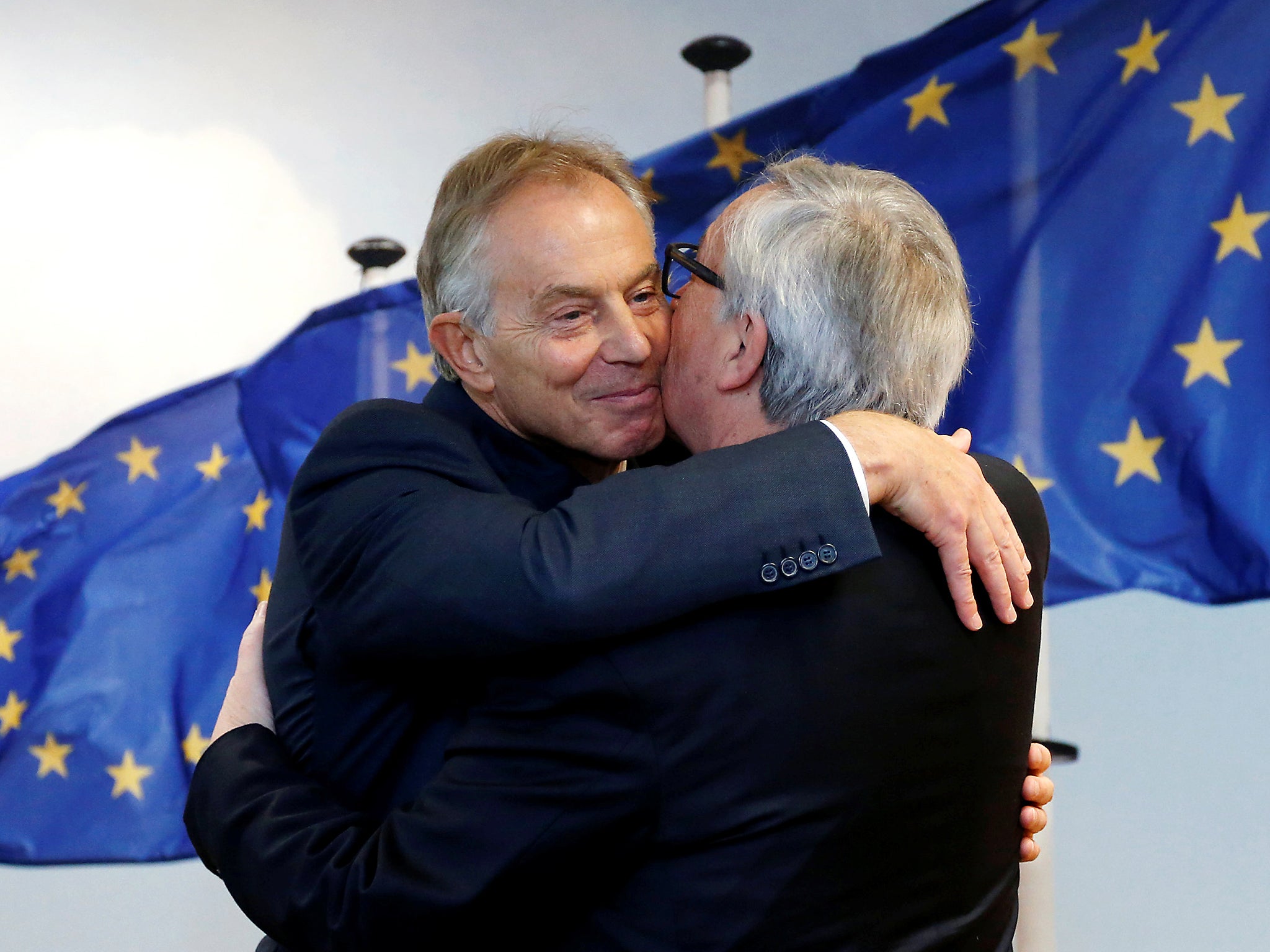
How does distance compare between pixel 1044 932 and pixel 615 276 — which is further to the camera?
pixel 1044 932

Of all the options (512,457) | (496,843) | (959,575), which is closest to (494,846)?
(496,843)

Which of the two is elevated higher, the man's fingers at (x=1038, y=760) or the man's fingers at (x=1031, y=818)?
the man's fingers at (x=1038, y=760)

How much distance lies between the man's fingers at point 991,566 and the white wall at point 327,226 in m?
1.80

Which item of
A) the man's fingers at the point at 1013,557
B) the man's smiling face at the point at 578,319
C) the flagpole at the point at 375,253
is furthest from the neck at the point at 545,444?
the flagpole at the point at 375,253

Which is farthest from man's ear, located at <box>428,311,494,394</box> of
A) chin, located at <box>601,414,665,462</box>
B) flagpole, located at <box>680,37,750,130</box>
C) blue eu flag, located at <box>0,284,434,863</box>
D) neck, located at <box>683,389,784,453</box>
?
flagpole, located at <box>680,37,750,130</box>

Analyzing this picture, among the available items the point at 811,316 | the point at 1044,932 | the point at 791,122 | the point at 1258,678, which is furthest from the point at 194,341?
the point at 1258,678

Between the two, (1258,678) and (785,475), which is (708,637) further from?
(1258,678)

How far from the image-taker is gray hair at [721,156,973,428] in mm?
1284

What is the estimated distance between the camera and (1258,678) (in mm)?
2770

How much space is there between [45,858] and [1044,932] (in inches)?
95.8

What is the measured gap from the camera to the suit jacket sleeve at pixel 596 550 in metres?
1.07

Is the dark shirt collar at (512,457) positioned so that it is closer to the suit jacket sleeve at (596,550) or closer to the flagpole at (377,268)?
the suit jacket sleeve at (596,550)

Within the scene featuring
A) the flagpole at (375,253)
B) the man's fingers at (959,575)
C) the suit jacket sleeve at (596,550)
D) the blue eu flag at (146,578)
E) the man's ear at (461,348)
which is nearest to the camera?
the suit jacket sleeve at (596,550)

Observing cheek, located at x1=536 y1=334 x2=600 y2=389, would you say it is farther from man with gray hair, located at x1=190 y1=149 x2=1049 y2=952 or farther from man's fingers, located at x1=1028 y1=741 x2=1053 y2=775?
man's fingers, located at x1=1028 y1=741 x2=1053 y2=775
